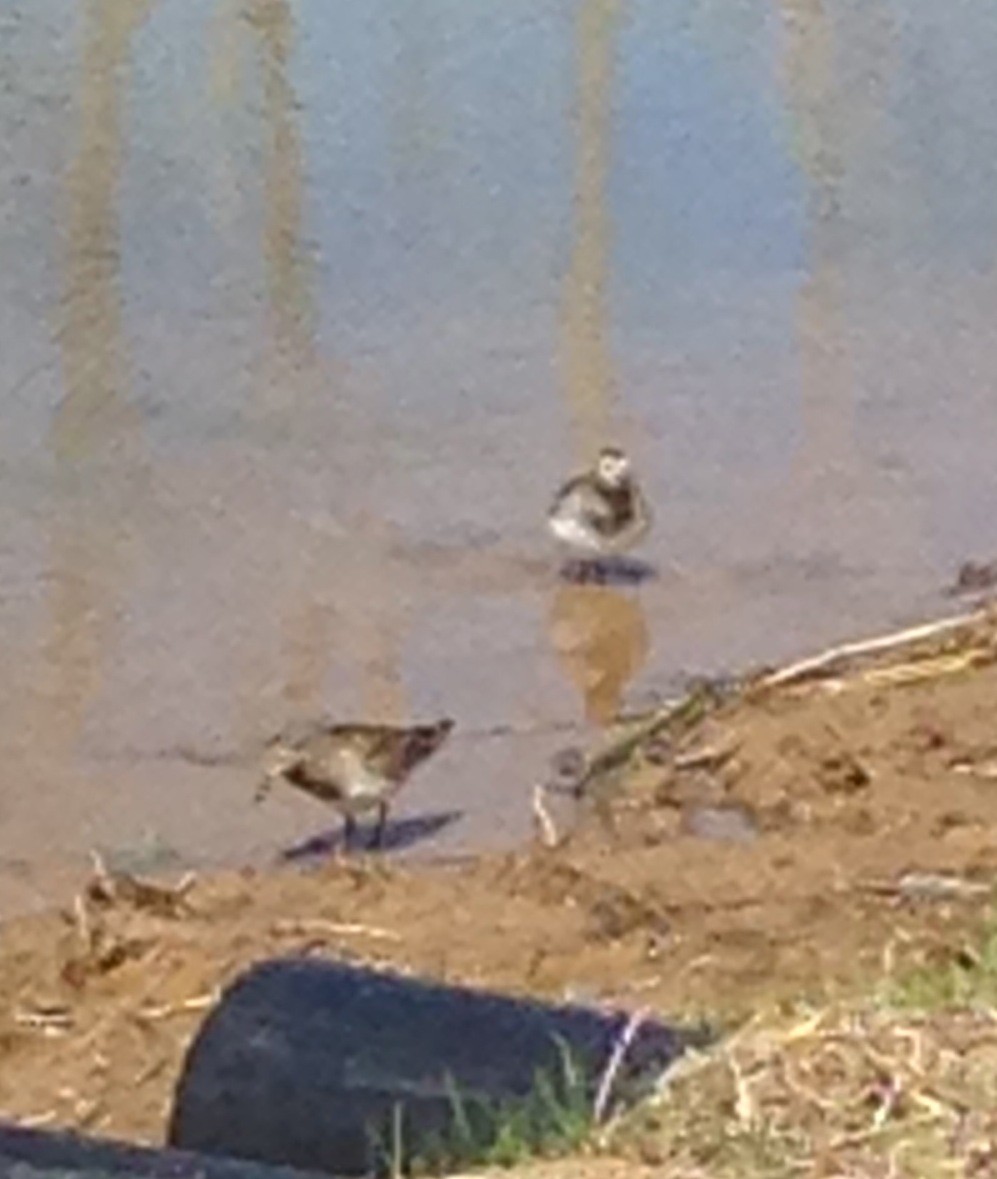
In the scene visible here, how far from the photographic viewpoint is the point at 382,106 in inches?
559

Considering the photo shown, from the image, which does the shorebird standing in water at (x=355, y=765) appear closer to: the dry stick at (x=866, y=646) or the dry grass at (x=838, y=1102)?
the dry stick at (x=866, y=646)

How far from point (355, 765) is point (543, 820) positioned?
1.29 ft

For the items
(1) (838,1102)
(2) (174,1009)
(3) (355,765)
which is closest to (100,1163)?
(1) (838,1102)

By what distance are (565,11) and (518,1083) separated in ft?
37.0

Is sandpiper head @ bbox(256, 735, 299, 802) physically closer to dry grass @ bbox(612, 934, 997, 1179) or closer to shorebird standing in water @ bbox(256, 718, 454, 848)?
shorebird standing in water @ bbox(256, 718, 454, 848)

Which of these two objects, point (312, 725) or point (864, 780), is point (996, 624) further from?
point (312, 725)

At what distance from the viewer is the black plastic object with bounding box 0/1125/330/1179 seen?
166 inches

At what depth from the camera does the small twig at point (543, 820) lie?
748 centimetres

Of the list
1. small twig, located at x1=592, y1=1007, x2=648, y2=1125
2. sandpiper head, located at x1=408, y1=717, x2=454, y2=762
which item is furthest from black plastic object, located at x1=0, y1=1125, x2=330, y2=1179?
sandpiper head, located at x1=408, y1=717, x2=454, y2=762

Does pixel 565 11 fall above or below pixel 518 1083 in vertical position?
above

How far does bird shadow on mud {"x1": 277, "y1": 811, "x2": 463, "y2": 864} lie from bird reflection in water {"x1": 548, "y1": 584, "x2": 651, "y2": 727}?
64 cm

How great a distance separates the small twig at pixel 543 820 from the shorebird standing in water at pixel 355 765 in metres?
0.24

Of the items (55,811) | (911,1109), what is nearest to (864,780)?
(55,811)

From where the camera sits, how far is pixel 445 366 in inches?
426
